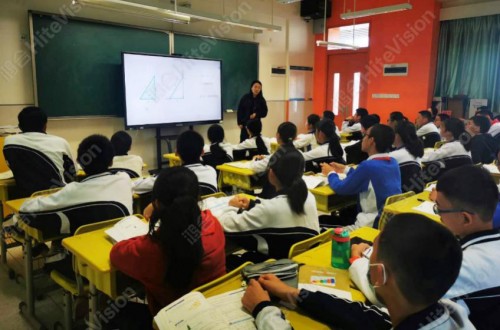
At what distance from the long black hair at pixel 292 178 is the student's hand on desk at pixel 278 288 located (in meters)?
0.61

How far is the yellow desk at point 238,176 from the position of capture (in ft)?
12.6

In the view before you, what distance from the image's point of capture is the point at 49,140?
10.3 feet

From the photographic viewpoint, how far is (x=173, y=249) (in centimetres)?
147

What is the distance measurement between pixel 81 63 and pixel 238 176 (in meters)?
3.13

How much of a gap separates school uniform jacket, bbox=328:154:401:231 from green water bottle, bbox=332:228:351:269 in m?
1.17

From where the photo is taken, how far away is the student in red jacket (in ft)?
4.86

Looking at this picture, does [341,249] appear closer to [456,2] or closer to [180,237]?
[180,237]

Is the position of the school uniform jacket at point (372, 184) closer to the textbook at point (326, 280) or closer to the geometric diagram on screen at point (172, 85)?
the textbook at point (326, 280)

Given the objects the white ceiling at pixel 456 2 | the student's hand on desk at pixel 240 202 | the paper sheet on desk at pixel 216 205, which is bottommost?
the paper sheet on desk at pixel 216 205

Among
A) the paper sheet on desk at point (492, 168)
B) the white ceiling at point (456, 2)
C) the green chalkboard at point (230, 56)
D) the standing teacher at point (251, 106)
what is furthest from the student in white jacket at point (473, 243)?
the white ceiling at point (456, 2)

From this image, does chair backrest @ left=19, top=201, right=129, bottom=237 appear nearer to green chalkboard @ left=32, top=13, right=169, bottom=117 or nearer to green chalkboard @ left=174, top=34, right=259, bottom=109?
green chalkboard @ left=32, top=13, right=169, bottom=117

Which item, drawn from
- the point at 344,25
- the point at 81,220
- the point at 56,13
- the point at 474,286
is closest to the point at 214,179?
the point at 81,220

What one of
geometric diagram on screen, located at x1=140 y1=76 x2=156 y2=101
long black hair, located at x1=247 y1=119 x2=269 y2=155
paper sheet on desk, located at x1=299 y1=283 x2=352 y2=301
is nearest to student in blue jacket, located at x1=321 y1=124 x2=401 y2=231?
paper sheet on desk, located at x1=299 y1=283 x2=352 y2=301

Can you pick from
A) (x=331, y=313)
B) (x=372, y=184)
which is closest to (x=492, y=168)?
(x=372, y=184)
